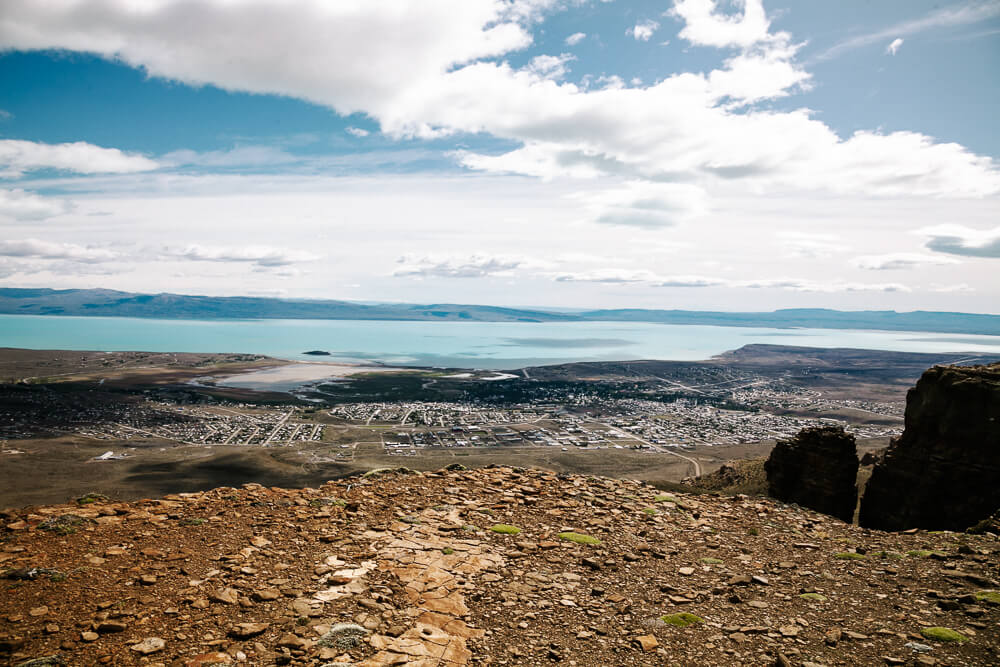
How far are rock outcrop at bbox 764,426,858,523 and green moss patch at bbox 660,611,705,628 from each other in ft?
63.7

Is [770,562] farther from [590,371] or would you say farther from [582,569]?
[590,371]

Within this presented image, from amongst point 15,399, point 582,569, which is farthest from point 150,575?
point 15,399

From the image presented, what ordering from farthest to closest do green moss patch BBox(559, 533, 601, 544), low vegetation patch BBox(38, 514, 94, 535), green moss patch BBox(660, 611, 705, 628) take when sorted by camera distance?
green moss patch BBox(559, 533, 601, 544) → low vegetation patch BBox(38, 514, 94, 535) → green moss patch BBox(660, 611, 705, 628)

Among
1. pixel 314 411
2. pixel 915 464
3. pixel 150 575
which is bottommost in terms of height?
pixel 314 411

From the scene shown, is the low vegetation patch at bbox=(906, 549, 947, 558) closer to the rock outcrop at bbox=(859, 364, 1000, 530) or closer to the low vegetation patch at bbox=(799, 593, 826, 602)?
the low vegetation patch at bbox=(799, 593, 826, 602)

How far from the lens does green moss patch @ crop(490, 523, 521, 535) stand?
10156mm

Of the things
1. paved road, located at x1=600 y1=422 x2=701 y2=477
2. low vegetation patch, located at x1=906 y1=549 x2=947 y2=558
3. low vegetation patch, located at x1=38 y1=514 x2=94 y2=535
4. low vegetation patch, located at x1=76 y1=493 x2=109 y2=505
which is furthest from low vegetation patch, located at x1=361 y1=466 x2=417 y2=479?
paved road, located at x1=600 y1=422 x2=701 y2=477

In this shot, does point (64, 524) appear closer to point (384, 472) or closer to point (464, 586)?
point (384, 472)

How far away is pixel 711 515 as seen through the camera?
12.5 metres

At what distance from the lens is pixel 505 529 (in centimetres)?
1024

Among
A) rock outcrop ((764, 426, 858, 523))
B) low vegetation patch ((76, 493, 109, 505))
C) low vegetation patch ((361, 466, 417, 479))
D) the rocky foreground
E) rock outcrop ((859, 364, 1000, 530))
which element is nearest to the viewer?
the rocky foreground

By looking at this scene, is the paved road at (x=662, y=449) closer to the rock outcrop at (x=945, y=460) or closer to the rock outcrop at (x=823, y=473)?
the rock outcrop at (x=823, y=473)

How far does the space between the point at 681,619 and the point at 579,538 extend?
298cm

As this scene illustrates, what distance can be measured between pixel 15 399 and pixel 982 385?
421 ft
